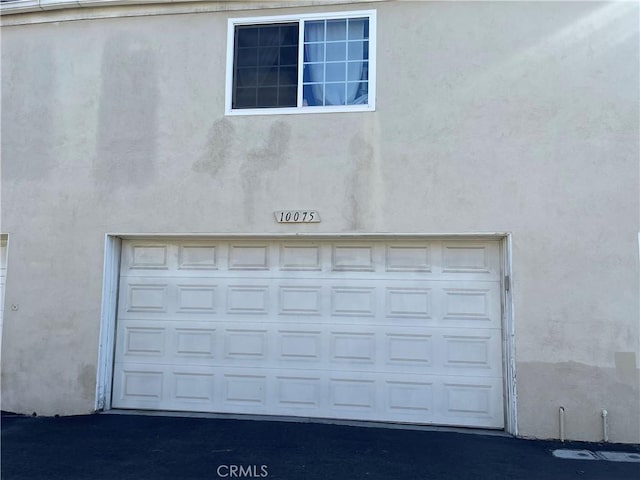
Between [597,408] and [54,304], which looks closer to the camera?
[597,408]

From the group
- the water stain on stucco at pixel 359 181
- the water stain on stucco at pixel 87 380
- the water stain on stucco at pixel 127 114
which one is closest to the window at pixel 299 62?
the water stain on stucco at pixel 359 181

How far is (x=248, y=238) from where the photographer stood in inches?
278

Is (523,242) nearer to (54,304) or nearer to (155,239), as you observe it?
(155,239)

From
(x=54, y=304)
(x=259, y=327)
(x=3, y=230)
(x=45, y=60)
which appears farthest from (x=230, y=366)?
(x=45, y=60)

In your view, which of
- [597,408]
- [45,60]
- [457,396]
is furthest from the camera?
[45,60]

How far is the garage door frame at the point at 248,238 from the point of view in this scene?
6.36 meters

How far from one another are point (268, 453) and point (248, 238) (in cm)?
265

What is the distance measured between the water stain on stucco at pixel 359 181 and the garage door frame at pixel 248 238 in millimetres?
230

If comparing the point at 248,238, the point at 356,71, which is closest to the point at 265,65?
the point at 356,71

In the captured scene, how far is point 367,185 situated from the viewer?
6730 millimetres

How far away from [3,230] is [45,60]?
238 cm

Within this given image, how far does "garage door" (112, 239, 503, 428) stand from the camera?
21.8 feet

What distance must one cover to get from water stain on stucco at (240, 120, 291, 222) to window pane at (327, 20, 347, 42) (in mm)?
1302

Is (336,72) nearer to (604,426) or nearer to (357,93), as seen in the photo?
(357,93)
